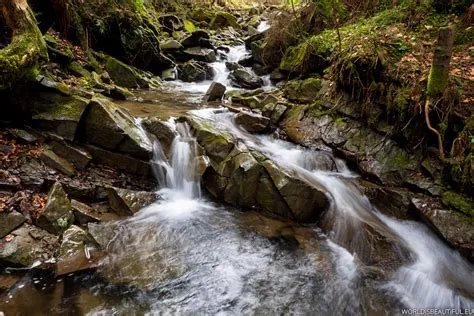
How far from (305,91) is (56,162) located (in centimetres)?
631

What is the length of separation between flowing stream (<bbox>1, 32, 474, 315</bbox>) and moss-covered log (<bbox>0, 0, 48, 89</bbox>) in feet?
8.03

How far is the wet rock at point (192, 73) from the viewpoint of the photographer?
41.7ft

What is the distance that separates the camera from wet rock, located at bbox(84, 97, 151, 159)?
567 cm

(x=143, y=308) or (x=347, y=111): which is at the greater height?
(x=347, y=111)

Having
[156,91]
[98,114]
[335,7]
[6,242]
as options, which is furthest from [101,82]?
[335,7]

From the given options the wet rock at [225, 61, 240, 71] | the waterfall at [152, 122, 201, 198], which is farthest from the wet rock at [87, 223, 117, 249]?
the wet rock at [225, 61, 240, 71]

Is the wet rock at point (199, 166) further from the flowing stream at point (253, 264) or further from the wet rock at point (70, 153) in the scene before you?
the wet rock at point (70, 153)

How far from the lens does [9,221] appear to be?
415cm

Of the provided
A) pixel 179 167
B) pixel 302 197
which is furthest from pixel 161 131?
pixel 302 197

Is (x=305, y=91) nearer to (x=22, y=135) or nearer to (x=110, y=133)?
(x=110, y=133)

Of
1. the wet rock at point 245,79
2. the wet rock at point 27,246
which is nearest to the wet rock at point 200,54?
the wet rock at point 245,79

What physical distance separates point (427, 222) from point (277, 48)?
8.69 m

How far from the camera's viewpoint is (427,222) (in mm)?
5094

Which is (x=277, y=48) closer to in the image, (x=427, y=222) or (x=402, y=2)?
(x=402, y=2)
